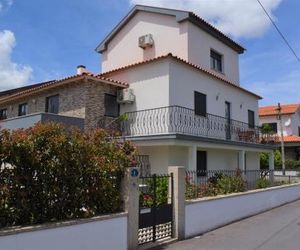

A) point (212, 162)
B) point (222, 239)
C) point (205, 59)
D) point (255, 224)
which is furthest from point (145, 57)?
point (222, 239)

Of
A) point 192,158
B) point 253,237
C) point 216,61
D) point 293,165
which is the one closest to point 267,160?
point 293,165

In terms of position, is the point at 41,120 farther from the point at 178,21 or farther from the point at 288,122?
the point at 288,122

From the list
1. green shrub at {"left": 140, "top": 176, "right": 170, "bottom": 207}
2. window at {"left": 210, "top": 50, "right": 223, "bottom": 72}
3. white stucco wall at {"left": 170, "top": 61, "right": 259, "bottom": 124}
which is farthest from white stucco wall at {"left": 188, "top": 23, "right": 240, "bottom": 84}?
green shrub at {"left": 140, "top": 176, "right": 170, "bottom": 207}

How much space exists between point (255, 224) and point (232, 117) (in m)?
10.7

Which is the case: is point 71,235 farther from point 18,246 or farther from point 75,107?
point 75,107

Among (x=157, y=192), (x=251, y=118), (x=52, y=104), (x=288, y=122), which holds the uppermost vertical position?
(x=288, y=122)

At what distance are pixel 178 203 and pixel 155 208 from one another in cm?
79

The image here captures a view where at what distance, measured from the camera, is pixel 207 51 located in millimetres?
21141

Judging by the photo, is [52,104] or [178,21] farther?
[178,21]

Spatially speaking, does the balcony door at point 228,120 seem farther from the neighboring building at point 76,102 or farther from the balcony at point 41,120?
the balcony at point 41,120

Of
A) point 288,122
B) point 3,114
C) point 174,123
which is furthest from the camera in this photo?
point 288,122

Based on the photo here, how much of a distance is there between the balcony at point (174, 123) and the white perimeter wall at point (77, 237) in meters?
8.16

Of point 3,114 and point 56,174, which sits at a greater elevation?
point 3,114

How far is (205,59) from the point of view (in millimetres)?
20922
